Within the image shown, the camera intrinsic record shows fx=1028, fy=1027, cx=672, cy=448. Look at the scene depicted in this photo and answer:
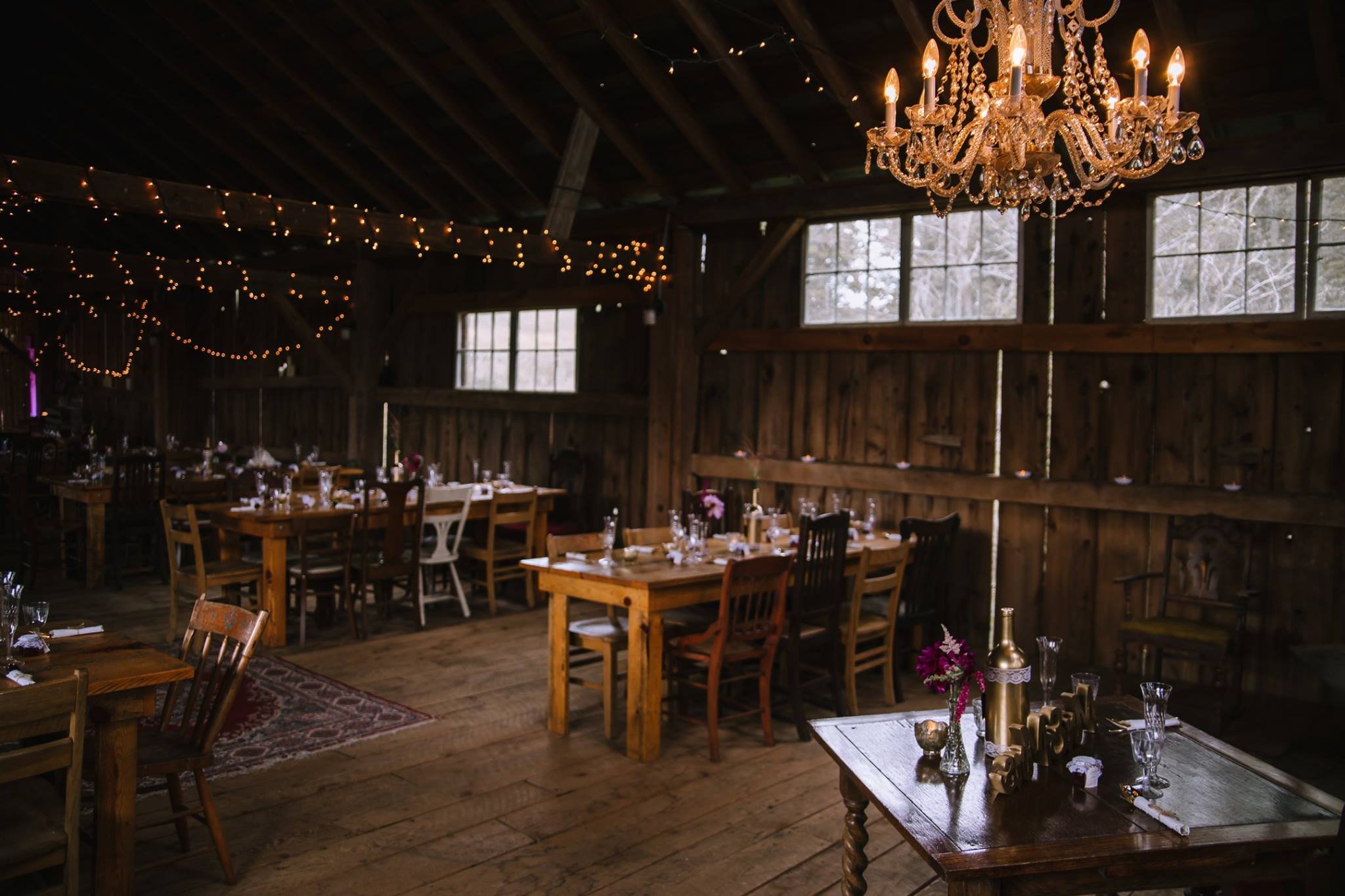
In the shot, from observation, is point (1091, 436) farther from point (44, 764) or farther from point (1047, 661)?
point (44, 764)

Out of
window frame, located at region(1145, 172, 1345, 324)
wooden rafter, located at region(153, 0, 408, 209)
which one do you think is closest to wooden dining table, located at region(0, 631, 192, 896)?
window frame, located at region(1145, 172, 1345, 324)

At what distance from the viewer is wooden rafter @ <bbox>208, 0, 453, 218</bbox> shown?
8375 mm

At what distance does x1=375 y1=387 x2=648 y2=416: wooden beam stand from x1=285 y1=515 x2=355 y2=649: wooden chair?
2908mm

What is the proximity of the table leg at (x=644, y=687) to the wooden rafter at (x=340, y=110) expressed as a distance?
6059 mm

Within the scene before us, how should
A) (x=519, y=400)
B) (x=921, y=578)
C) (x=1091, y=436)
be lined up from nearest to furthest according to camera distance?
(x=921, y=578)
(x=1091, y=436)
(x=519, y=400)

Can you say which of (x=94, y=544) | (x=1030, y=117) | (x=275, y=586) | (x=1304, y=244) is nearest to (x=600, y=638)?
(x=275, y=586)

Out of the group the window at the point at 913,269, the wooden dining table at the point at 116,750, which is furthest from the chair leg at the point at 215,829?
the window at the point at 913,269

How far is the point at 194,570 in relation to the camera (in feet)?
23.0

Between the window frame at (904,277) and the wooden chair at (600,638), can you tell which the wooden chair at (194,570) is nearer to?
the wooden chair at (600,638)

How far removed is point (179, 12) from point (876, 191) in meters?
6.18

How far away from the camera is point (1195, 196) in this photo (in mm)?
6363

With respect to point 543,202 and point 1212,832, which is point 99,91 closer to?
point 543,202

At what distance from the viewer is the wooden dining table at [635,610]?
4.94m

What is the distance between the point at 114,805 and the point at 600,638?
7.87 feet
